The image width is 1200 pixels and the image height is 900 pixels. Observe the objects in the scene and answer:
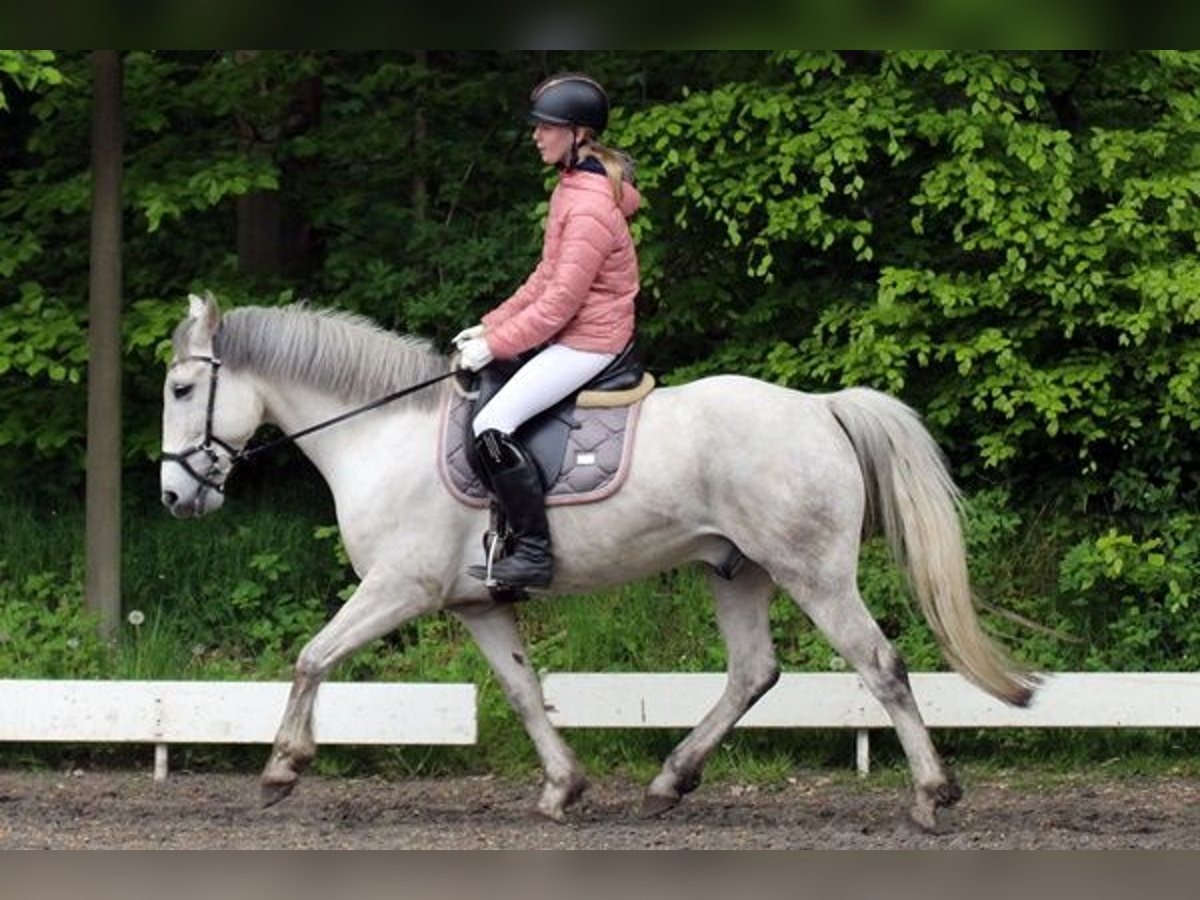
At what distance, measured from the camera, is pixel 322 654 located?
784 cm

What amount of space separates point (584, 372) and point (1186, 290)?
346 cm

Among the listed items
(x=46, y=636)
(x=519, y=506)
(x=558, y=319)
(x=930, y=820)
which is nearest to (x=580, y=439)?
(x=519, y=506)

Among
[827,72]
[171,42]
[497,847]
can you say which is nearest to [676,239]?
[827,72]

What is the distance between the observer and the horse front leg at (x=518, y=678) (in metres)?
8.27

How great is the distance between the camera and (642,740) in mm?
9742

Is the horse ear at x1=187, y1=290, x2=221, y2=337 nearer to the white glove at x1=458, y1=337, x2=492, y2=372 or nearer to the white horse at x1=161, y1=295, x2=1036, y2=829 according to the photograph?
the white horse at x1=161, y1=295, x2=1036, y2=829

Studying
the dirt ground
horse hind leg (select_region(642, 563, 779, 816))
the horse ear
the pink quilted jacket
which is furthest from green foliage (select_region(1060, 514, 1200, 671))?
the horse ear

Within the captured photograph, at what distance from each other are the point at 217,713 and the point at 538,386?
100 inches

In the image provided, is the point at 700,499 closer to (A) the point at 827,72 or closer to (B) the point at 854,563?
(B) the point at 854,563

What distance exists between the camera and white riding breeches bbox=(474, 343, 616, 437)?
7758 millimetres

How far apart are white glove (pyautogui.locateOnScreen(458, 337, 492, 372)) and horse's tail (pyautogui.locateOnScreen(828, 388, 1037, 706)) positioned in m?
1.30

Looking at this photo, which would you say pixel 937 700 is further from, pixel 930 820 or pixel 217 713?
pixel 217 713

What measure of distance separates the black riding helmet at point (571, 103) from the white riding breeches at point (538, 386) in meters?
0.81

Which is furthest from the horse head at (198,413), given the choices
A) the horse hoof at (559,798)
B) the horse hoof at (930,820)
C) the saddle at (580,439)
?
the horse hoof at (930,820)
